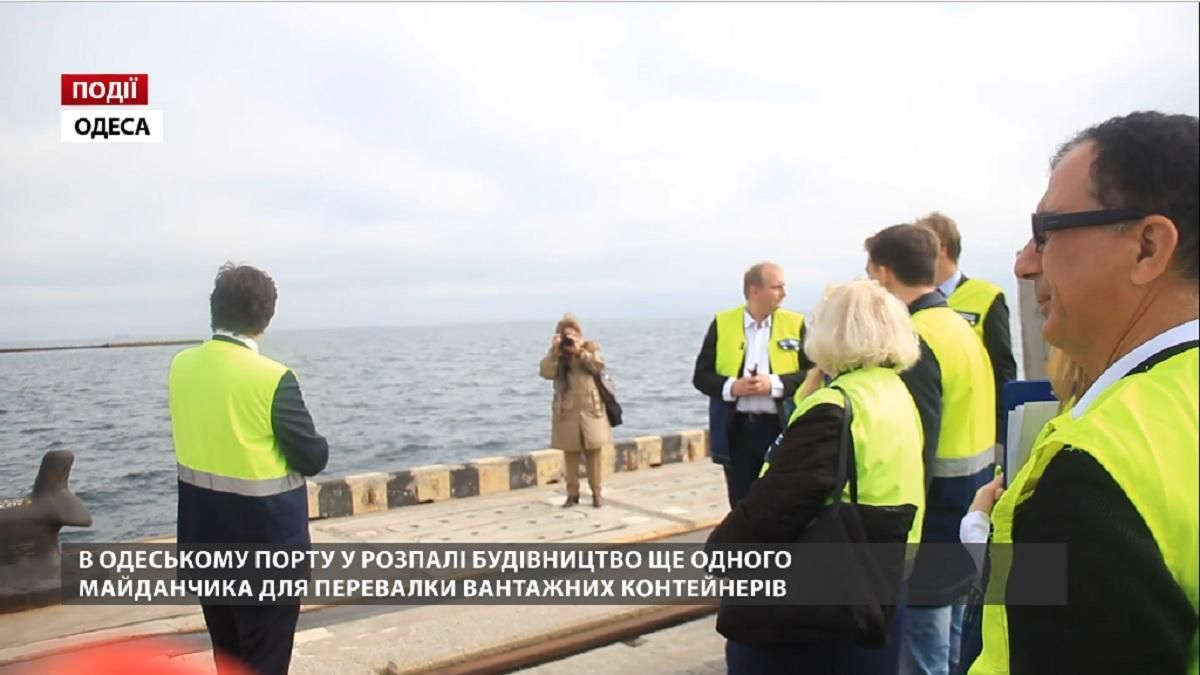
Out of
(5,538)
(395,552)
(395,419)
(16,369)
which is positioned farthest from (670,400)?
(16,369)

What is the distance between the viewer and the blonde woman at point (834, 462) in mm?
2828

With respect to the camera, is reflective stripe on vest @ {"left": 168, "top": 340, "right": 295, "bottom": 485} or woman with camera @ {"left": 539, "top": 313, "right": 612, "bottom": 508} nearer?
reflective stripe on vest @ {"left": 168, "top": 340, "right": 295, "bottom": 485}

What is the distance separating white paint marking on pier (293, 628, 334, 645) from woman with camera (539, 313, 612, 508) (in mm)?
3864

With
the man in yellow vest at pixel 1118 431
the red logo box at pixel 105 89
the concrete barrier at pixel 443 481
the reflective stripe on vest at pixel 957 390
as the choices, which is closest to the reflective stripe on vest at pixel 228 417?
the red logo box at pixel 105 89

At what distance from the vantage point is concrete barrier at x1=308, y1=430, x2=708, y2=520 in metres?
9.90

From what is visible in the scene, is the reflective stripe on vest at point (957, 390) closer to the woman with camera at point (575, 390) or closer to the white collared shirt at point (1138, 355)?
→ the white collared shirt at point (1138, 355)

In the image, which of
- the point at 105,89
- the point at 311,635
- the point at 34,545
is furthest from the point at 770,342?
the point at 34,545

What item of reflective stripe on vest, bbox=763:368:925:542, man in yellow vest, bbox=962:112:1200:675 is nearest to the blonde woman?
reflective stripe on vest, bbox=763:368:925:542

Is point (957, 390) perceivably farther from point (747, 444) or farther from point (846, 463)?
point (747, 444)

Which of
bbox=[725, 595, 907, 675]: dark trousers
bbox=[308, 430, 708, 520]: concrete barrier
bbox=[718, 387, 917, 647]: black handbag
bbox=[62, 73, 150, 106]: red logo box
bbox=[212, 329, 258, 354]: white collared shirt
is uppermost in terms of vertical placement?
bbox=[62, 73, 150, 106]: red logo box

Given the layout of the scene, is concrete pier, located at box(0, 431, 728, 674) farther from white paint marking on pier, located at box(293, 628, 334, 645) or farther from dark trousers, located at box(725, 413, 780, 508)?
dark trousers, located at box(725, 413, 780, 508)

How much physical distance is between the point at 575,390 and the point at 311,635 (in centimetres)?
414

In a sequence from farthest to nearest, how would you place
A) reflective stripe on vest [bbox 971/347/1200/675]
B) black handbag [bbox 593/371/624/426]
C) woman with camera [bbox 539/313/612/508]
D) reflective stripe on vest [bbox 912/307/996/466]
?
black handbag [bbox 593/371/624/426], woman with camera [bbox 539/313/612/508], reflective stripe on vest [bbox 912/307/996/466], reflective stripe on vest [bbox 971/347/1200/675]

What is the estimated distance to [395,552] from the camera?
8.07 m
